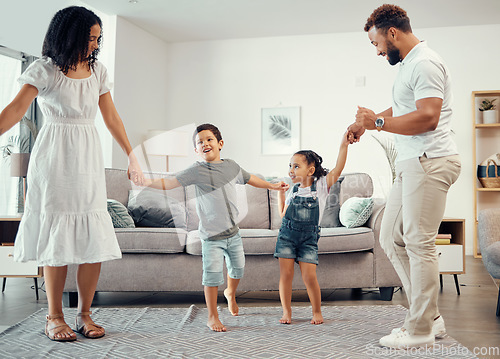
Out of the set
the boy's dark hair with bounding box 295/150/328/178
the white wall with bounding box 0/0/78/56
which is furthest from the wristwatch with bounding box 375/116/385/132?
the white wall with bounding box 0/0/78/56

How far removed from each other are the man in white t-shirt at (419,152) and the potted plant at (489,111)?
14.9ft

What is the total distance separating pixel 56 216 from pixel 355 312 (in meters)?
1.65

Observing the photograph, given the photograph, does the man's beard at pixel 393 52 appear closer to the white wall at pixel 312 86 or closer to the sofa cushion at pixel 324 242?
the sofa cushion at pixel 324 242

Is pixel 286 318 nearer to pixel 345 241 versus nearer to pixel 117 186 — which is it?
pixel 345 241

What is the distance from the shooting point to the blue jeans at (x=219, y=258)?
92.7 inches

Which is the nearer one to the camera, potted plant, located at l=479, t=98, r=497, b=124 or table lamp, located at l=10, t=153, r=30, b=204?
table lamp, located at l=10, t=153, r=30, b=204

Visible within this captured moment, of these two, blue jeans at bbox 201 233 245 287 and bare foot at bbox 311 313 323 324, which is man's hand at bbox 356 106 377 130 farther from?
bare foot at bbox 311 313 323 324

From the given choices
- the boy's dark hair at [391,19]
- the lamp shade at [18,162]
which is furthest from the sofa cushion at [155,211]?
the boy's dark hair at [391,19]

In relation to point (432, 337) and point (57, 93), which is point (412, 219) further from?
point (57, 93)

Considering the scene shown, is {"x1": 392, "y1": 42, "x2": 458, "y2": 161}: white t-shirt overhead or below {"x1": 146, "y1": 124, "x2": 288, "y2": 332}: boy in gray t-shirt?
overhead

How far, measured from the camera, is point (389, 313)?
2.69 meters

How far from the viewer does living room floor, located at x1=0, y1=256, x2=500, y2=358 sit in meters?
2.47

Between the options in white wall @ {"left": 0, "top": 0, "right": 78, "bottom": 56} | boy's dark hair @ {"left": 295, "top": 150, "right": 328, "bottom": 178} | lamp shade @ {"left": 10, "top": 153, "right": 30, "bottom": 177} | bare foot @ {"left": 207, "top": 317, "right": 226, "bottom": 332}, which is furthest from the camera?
white wall @ {"left": 0, "top": 0, "right": 78, "bottom": 56}

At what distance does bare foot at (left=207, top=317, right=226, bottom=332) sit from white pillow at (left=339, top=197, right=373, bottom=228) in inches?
51.3
